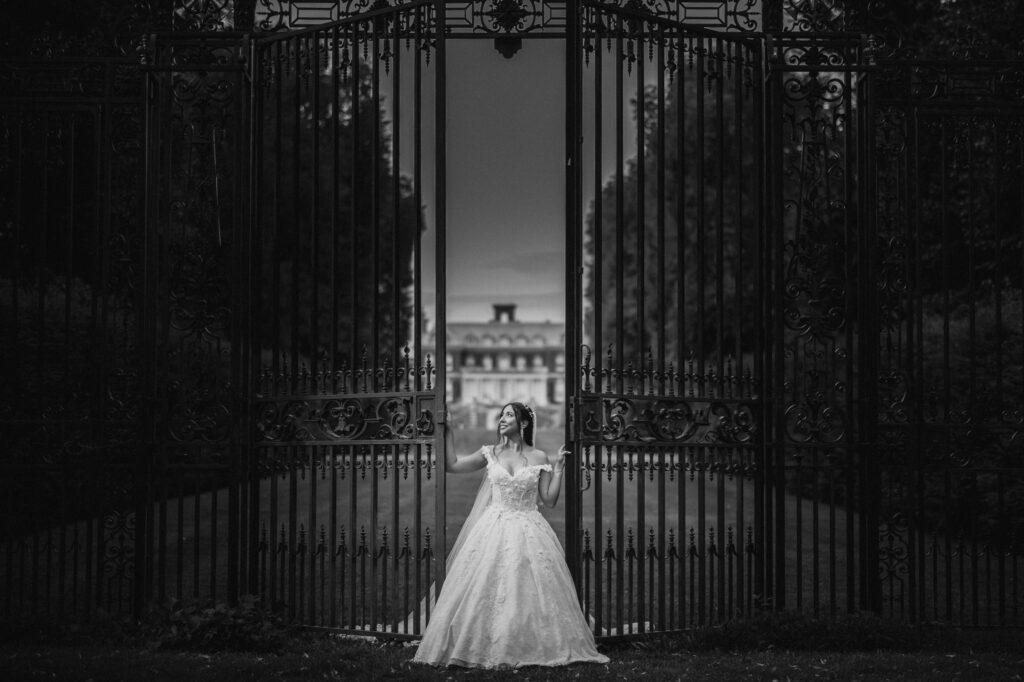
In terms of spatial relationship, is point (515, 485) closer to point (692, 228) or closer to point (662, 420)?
point (662, 420)

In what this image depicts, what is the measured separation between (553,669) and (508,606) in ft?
1.38

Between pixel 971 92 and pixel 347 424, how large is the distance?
4866mm

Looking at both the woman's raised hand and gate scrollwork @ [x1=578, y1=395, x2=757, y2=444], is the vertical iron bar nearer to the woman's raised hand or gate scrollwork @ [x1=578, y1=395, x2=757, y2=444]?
the woman's raised hand

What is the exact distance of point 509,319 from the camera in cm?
7312

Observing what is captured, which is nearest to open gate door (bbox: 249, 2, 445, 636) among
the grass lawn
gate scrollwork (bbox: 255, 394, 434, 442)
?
gate scrollwork (bbox: 255, 394, 434, 442)

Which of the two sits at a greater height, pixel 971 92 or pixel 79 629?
pixel 971 92

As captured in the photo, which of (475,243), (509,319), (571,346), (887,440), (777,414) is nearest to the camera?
(571,346)

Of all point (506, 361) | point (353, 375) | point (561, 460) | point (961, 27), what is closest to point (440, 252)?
point (353, 375)

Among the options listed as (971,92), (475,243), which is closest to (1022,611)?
(971,92)

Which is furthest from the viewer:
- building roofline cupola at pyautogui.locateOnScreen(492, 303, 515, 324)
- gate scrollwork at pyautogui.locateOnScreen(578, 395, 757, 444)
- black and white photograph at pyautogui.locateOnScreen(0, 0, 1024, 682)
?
building roofline cupola at pyautogui.locateOnScreen(492, 303, 515, 324)

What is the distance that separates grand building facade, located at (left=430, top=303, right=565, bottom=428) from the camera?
64250mm

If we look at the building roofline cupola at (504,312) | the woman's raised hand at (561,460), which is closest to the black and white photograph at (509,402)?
the woman's raised hand at (561,460)

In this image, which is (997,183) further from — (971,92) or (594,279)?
(594,279)

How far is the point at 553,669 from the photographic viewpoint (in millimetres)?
5254
